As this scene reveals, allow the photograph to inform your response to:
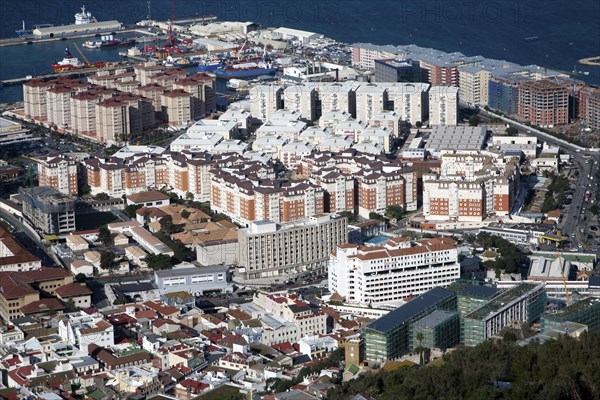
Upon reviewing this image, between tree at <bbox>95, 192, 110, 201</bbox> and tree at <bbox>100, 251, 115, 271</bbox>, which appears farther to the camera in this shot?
tree at <bbox>95, 192, 110, 201</bbox>

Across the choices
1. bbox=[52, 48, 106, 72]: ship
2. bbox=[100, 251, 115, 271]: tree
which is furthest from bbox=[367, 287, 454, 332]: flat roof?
bbox=[52, 48, 106, 72]: ship

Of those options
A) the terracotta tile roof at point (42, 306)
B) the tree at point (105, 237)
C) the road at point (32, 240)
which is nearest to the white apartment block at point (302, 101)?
the road at point (32, 240)

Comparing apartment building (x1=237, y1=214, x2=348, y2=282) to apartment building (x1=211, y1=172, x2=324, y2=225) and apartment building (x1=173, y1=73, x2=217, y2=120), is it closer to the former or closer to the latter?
apartment building (x1=211, y1=172, x2=324, y2=225)

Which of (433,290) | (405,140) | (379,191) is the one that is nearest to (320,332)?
(433,290)

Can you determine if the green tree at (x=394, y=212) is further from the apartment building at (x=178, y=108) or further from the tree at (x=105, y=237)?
the apartment building at (x=178, y=108)

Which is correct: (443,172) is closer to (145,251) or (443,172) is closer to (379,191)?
(379,191)

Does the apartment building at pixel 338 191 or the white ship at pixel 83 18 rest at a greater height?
the white ship at pixel 83 18

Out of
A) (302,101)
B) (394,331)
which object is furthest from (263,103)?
(394,331)
